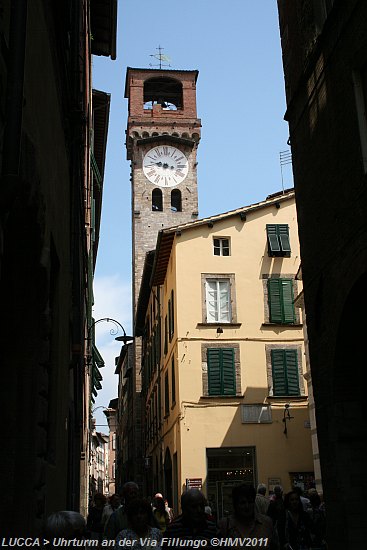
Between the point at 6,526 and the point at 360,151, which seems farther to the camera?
the point at 360,151

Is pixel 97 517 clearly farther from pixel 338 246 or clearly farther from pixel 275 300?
pixel 275 300

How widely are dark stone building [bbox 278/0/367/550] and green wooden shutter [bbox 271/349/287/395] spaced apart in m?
11.8

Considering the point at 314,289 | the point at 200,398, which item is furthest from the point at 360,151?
the point at 200,398

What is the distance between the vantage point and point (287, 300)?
2373 cm

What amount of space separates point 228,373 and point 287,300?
3.34 meters

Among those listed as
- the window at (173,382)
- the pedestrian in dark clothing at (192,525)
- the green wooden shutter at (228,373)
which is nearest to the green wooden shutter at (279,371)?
the green wooden shutter at (228,373)

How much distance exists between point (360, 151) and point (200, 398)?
14.5 m

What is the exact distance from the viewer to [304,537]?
8.58 meters

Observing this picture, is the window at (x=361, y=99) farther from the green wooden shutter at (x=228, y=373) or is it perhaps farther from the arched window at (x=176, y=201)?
the arched window at (x=176, y=201)

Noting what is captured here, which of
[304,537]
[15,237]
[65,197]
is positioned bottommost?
[304,537]

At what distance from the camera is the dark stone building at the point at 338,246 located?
9047 mm

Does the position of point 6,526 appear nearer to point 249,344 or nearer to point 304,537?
point 304,537

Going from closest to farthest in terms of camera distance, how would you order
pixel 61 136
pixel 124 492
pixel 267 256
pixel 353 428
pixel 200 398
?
pixel 124 492
pixel 61 136
pixel 353 428
pixel 200 398
pixel 267 256

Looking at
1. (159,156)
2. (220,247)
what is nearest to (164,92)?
(159,156)
